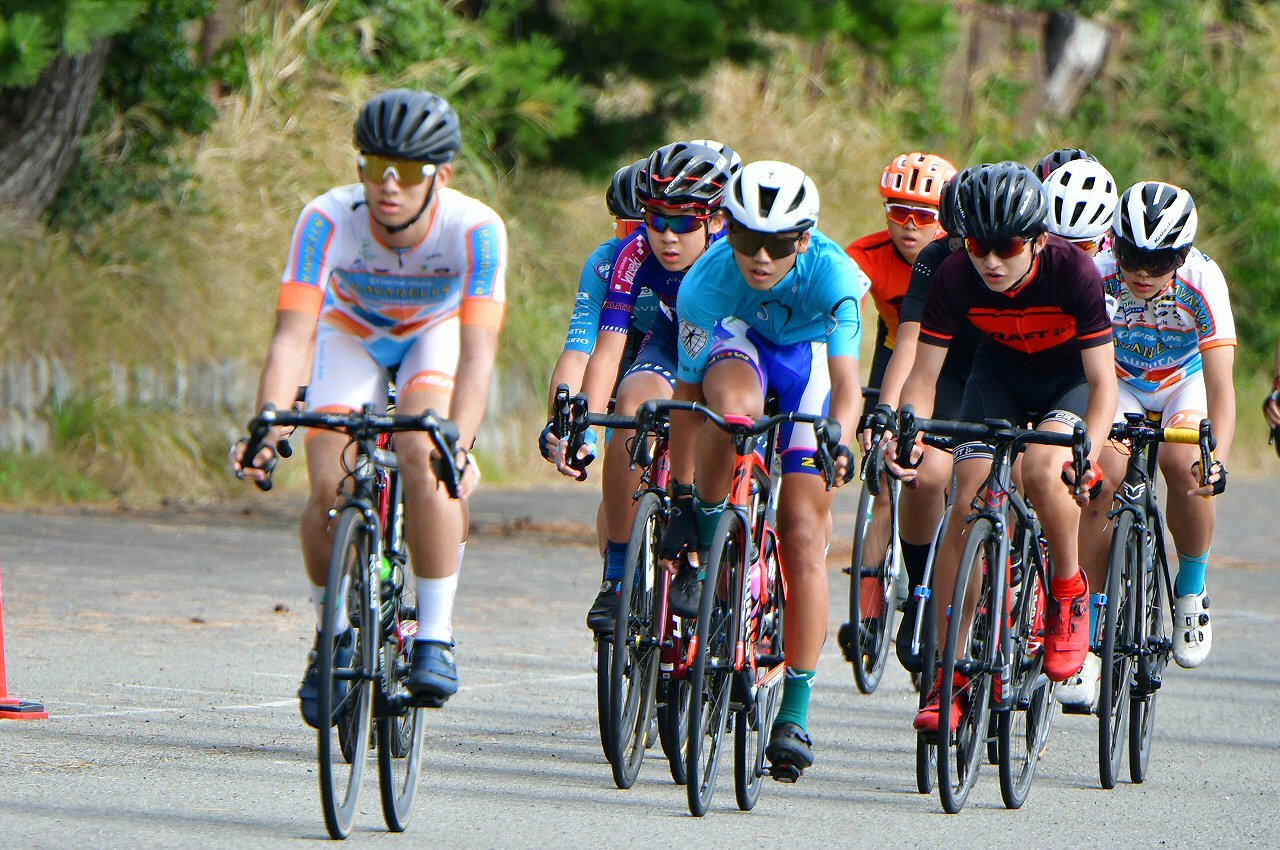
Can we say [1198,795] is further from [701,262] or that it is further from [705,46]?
[705,46]

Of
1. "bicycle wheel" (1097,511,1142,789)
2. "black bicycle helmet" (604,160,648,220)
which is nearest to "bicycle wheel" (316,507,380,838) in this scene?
"bicycle wheel" (1097,511,1142,789)

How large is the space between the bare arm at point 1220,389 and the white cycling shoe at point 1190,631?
72cm

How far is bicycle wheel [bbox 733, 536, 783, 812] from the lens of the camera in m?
6.48

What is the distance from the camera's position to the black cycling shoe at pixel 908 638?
8.45 metres

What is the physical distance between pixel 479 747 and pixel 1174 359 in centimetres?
316

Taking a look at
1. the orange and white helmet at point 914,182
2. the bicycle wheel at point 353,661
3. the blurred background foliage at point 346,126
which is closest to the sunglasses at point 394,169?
the bicycle wheel at point 353,661

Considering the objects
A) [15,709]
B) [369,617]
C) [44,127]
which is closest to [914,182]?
[369,617]

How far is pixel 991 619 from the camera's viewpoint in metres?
6.69

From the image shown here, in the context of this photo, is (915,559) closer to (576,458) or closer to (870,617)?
(870,617)

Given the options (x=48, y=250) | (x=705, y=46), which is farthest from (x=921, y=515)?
(x=48, y=250)

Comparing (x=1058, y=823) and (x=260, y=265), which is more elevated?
(x=260, y=265)

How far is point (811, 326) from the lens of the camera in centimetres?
690

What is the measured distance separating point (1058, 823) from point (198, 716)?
10.6 feet

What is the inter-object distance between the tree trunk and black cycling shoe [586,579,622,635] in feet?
33.4
